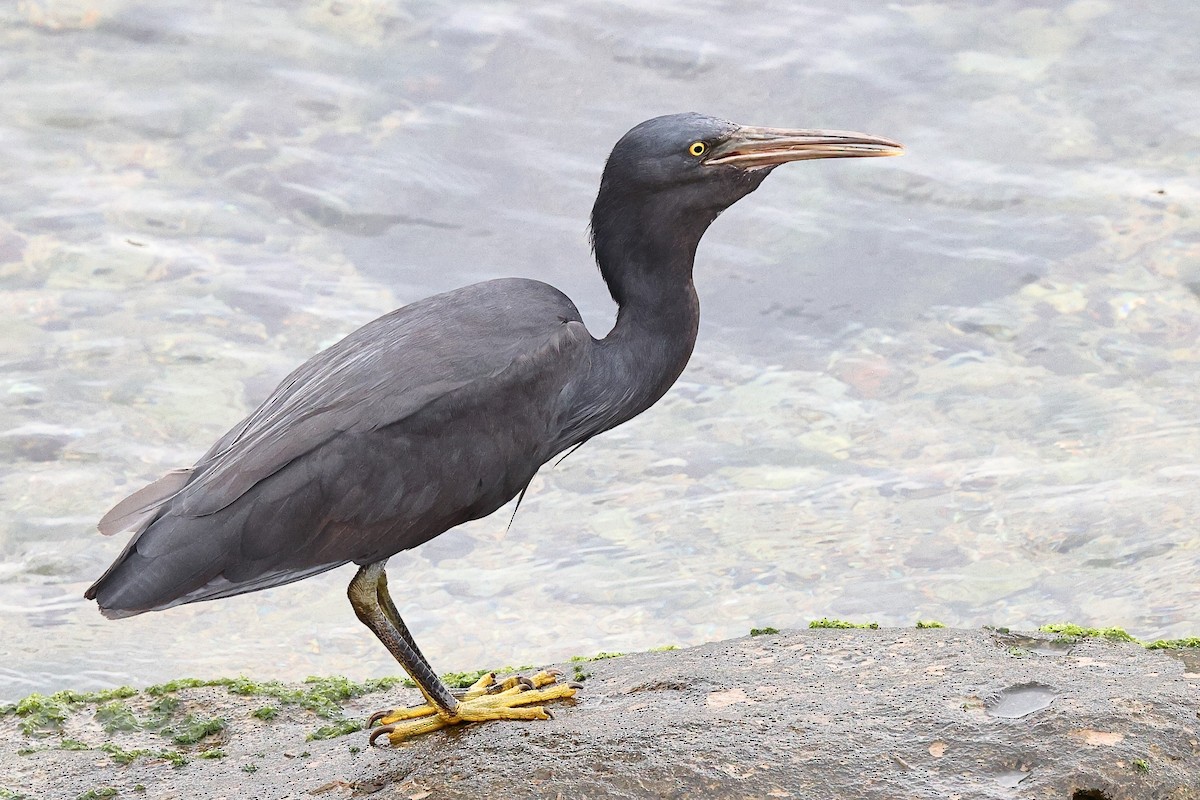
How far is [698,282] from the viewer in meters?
10.1

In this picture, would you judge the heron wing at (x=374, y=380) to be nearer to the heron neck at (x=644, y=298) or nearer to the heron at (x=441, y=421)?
the heron at (x=441, y=421)

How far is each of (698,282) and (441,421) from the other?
17.3 ft

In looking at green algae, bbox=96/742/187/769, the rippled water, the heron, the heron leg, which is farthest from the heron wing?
the rippled water

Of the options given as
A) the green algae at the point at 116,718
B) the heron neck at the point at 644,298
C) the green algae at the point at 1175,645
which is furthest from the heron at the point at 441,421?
the green algae at the point at 1175,645

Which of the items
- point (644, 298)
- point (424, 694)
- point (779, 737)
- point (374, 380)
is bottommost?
point (424, 694)

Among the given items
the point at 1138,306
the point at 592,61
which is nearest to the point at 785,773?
the point at 1138,306

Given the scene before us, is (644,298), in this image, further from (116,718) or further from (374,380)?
(116,718)

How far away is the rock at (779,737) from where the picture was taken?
4.20 m

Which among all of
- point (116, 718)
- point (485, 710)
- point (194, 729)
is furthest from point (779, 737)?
point (116, 718)

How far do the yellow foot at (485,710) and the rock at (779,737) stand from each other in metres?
0.08

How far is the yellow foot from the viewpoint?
5059 mm

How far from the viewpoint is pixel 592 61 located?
40.1ft

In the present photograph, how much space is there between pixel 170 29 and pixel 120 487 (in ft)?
19.1

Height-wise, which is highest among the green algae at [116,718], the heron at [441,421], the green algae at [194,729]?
the heron at [441,421]
